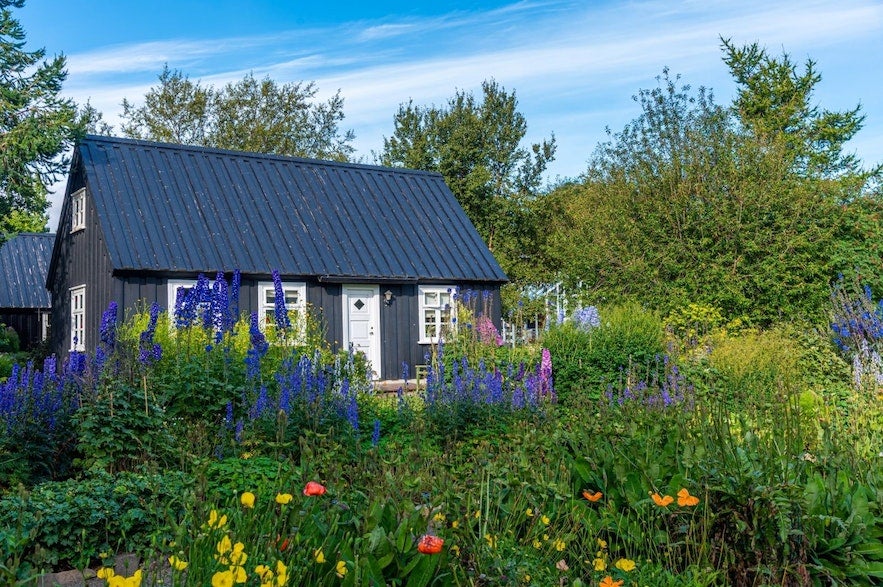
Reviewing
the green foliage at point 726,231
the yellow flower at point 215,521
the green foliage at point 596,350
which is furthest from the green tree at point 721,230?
the yellow flower at point 215,521

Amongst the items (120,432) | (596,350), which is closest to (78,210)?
(596,350)

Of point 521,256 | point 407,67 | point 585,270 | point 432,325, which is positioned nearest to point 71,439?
point 407,67

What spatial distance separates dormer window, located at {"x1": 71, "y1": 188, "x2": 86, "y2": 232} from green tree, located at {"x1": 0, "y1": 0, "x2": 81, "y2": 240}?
0.77m

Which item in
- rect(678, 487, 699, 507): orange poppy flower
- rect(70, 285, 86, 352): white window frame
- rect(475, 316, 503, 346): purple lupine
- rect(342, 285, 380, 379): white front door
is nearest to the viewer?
rect(678, 487, 699, 507): orange poppy flower

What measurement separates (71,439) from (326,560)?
11.4 ft

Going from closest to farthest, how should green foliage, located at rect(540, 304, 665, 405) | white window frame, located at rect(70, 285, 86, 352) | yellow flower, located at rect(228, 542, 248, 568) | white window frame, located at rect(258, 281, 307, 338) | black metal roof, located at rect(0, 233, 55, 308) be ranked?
1. yellow flower, located at rect(228, 542, 248, 568)
2. green foliage, located at rect(540, 304, 665, 405)
3. white window frame, located at rect(258, 281, 307, 338)
4. white window frame, located at rect(70, 285, 86, 352)
5. black metal roof, located at rect(0, 233, 55, 308)

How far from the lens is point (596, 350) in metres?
12.1

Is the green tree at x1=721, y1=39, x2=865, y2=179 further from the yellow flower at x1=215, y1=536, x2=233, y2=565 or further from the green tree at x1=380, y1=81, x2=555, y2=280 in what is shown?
the yellow flower at x1=215, y1=536, x2=233, y2=565

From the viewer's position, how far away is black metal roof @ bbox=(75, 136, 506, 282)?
52.2 feet

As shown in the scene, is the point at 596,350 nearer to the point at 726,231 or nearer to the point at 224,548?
the point at 726,231

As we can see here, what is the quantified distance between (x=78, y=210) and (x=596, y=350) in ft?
39.7

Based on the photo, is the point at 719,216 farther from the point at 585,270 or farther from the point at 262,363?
the point at 262,363

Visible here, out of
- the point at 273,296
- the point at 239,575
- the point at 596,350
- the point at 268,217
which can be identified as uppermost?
the point at 268,217

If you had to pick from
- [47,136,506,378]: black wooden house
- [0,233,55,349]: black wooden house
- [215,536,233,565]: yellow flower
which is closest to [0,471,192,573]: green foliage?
[215,536,233,565]: yellow flower
